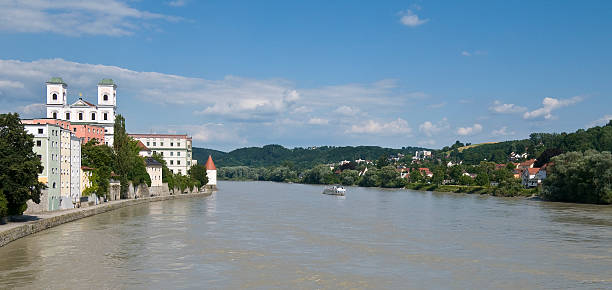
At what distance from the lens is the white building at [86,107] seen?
7481cm

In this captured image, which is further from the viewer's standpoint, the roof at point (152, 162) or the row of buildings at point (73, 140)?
the roof at point (152, 162)

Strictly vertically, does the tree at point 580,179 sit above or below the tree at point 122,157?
below

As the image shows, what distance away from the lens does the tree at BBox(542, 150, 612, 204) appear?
59.3m

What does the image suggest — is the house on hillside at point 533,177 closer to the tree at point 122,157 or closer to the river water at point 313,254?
the river water at point 313,254

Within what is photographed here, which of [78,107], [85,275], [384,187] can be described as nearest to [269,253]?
[85,275]

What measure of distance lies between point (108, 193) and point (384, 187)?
6779 cm

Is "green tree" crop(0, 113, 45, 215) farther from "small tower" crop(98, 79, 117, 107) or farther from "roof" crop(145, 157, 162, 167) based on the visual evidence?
"small tower" crop(98, 79, 117, 107)

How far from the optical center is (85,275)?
2161cm

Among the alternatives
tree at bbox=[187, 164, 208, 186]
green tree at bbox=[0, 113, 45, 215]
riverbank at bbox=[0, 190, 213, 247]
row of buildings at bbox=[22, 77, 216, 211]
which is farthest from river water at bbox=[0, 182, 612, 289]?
tree at bbox=[187, 164, 208, 186]

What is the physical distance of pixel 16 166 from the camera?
31312 mm

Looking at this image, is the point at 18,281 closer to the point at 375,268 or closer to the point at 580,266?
the point at 375,268

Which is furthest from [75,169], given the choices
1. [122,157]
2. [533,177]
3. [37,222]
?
[533,177]

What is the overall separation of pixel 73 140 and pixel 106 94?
34505 mm

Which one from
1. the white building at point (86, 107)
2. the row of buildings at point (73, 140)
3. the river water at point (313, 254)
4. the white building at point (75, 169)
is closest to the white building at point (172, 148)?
the row of buildings at point (73, 140)
